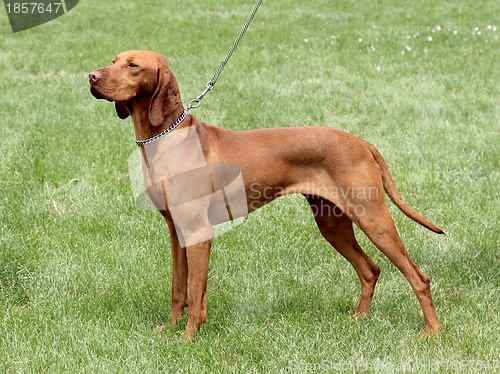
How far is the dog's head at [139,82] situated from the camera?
9.95 feet

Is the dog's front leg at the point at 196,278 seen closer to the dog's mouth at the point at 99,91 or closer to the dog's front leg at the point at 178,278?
the dog's front leg at the point at 178,278

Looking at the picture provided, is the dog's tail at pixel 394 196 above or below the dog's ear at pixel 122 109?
below

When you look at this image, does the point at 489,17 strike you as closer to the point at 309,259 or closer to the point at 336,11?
the point at 336,11

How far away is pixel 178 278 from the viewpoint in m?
3.55

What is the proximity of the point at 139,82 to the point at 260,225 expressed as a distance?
2.02 meters

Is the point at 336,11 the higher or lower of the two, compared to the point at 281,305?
lower

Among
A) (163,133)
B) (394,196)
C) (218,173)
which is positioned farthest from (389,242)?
(163,133)

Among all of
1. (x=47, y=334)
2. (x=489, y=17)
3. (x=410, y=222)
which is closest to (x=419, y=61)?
(x=489, y=17)

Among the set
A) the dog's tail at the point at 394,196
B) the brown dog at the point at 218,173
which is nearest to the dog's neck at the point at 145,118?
the brown dog at the point at 218,173

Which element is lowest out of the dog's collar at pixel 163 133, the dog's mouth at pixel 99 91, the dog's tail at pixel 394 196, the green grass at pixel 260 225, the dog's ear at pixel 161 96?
the green grass at pixel 260 225

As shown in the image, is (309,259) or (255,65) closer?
(309,259)

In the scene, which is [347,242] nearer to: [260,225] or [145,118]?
[260,225]

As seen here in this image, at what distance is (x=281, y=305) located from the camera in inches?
151

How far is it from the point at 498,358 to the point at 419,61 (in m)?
7.03
